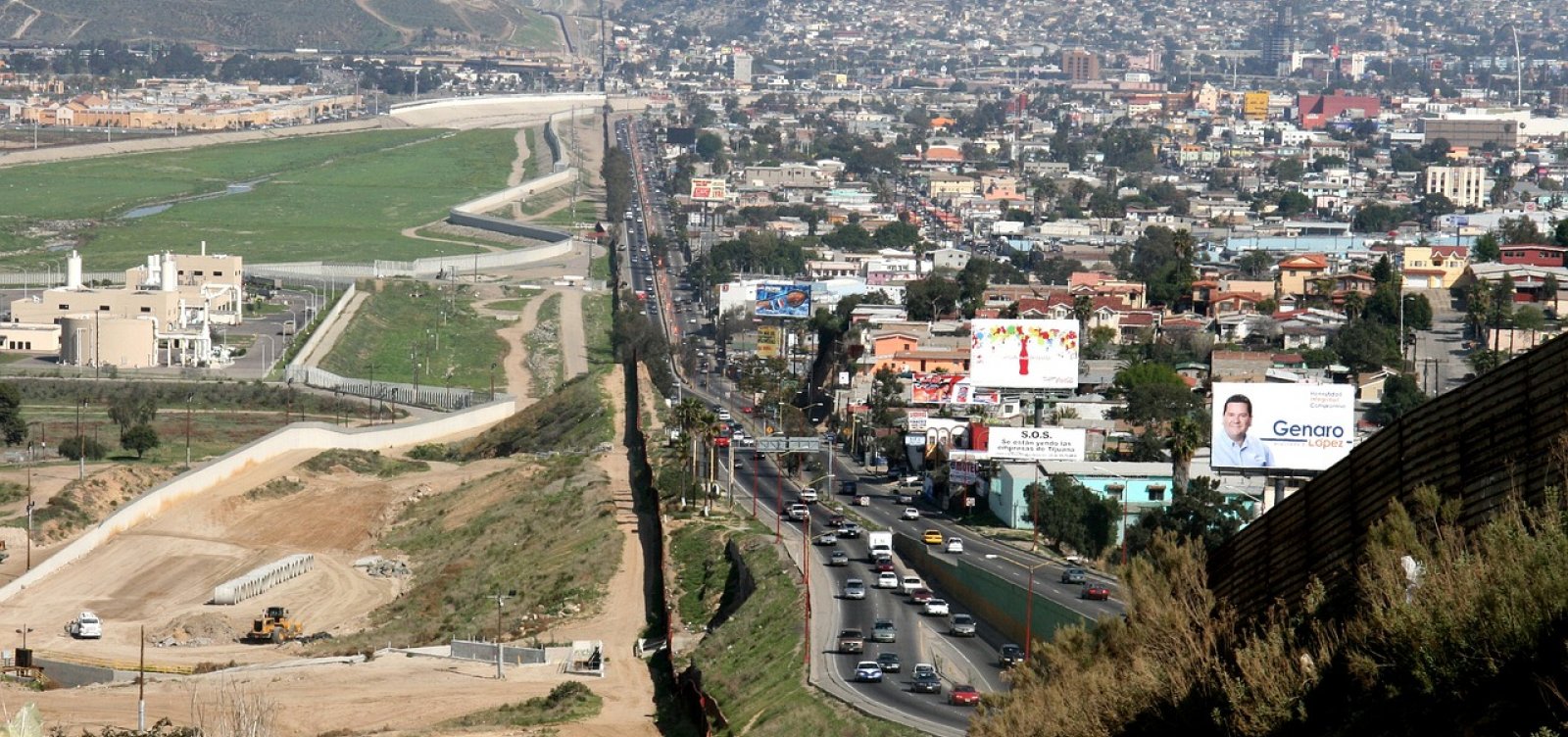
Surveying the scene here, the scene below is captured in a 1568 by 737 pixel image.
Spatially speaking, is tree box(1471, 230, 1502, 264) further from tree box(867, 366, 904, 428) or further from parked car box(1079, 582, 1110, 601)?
parked car box(1079, 582, 1110, 601)

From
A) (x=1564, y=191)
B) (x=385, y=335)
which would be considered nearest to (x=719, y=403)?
(x=385, y=335)

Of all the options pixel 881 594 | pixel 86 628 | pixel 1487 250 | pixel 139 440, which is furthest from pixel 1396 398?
pixel 1487 250

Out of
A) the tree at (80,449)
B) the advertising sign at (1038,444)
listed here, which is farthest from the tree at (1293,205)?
the tree at (80,449)

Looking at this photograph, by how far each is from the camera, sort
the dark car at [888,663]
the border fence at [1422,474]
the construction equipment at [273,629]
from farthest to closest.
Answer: the construction equipment at [273,629], the dark car at [888,663], the border fence at [1422,474]

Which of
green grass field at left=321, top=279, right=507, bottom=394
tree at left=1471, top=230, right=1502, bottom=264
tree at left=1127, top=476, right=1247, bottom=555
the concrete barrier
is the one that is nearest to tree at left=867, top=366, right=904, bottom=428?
green grass field at left=321, top=279, right=507, bottom=394

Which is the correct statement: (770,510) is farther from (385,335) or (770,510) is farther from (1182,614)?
(385,335)

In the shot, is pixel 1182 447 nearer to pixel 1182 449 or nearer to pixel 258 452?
pixel 1182 449

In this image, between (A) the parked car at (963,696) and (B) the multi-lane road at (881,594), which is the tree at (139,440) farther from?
(A) the parked car at (963,696)
